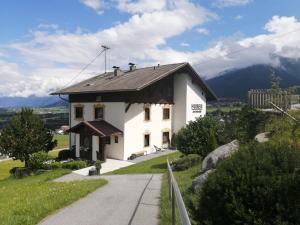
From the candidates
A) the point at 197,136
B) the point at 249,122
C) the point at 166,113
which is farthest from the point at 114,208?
the point at 166,113

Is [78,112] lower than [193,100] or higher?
lower

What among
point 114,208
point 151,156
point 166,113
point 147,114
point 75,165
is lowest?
point 75,165

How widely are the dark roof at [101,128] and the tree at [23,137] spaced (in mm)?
4408

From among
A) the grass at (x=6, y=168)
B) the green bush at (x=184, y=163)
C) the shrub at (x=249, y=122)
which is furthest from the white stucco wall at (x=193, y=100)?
the grass at (x=6, y=168)

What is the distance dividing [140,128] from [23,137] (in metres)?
11.5

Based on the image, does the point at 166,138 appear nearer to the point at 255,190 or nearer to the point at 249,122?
the point at 249,122

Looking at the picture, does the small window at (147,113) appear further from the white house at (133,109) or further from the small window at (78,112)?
the small window at (78,112)

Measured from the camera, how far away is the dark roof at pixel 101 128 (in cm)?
3152

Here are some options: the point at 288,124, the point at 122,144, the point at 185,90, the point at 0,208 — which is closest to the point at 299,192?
the point at 288,124

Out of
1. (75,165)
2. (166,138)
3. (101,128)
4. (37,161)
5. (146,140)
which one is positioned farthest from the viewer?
(166,138)

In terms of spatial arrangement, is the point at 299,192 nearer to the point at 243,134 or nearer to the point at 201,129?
the point at 243,134

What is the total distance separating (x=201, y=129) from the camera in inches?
1003

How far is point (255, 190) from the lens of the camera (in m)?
5.85

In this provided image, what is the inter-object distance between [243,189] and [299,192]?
87cm
